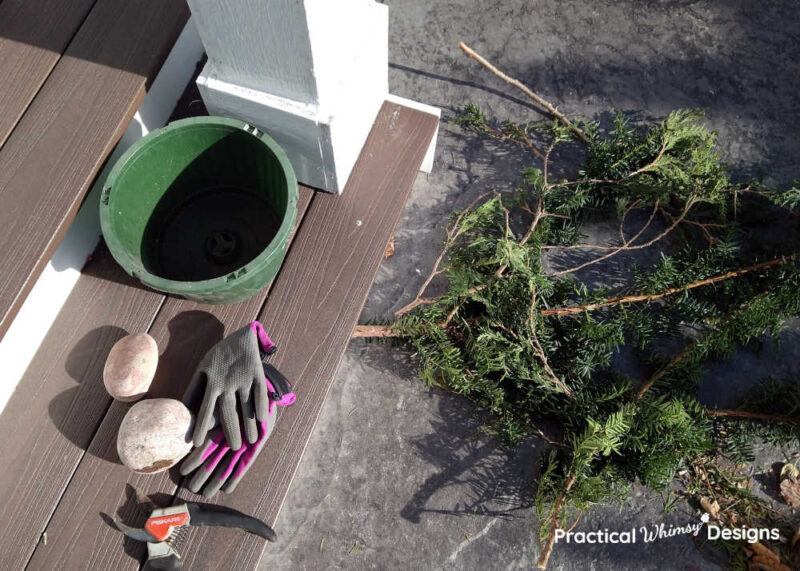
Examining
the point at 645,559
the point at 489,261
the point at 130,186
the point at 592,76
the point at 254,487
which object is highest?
the point at 592,76

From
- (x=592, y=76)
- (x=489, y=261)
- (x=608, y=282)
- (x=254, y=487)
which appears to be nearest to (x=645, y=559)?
(x=608, y=282)

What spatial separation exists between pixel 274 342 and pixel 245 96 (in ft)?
2.25

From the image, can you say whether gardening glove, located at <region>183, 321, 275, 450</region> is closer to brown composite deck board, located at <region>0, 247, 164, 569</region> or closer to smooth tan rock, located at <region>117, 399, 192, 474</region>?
smooth tan rock, located at <region>117, 399, 192, 474</region>

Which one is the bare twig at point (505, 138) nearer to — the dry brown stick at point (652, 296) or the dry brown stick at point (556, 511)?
the dry brown stick at point (652, 296)

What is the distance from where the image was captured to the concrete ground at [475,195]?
6.65 feet

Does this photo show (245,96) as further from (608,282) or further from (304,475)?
(608,282)

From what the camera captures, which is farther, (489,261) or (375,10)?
(489,261)

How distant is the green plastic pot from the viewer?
1428 millimetres

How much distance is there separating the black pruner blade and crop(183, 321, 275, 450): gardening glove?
17cm

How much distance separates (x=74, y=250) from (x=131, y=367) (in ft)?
1.37

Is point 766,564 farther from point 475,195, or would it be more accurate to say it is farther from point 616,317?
point 475,195

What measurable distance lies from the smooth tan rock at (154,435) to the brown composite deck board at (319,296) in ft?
0.48

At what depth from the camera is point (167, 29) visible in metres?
1.68

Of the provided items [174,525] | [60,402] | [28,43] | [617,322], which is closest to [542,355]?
[617,322]
